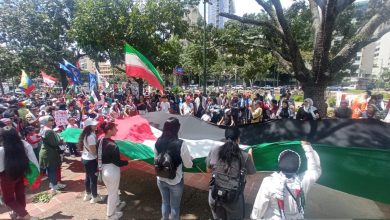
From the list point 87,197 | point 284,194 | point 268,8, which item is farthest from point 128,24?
point 284,194

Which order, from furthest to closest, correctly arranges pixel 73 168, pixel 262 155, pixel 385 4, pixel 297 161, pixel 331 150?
pixel 385 4 < pixel 73 168 < pixel 262 155 < pixel 331 150 < pixel 297 161

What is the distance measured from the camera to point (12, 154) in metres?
4.41

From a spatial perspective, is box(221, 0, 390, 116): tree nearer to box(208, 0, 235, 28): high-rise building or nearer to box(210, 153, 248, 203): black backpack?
box(208, 0, 235, 28): high-rise building

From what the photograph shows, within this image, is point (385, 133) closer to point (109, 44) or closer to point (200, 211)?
point (200, 211)

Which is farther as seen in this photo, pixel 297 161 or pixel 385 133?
pixel 385 133

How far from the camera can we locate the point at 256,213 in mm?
2688

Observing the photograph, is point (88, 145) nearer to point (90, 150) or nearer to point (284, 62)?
point (90, 150)

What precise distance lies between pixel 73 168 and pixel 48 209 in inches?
96.2

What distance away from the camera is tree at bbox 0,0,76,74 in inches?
1014

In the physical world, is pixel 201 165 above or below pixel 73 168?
above

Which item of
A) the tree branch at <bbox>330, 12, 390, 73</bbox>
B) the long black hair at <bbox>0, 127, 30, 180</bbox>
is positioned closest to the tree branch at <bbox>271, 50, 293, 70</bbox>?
the tree branch at <bbox>330, 12, 390, 73</bbox>

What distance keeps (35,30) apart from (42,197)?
25.3 meters

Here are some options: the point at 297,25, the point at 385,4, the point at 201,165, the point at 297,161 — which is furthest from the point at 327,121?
the point at 297,25

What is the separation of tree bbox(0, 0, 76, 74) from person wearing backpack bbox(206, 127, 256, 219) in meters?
27.2
